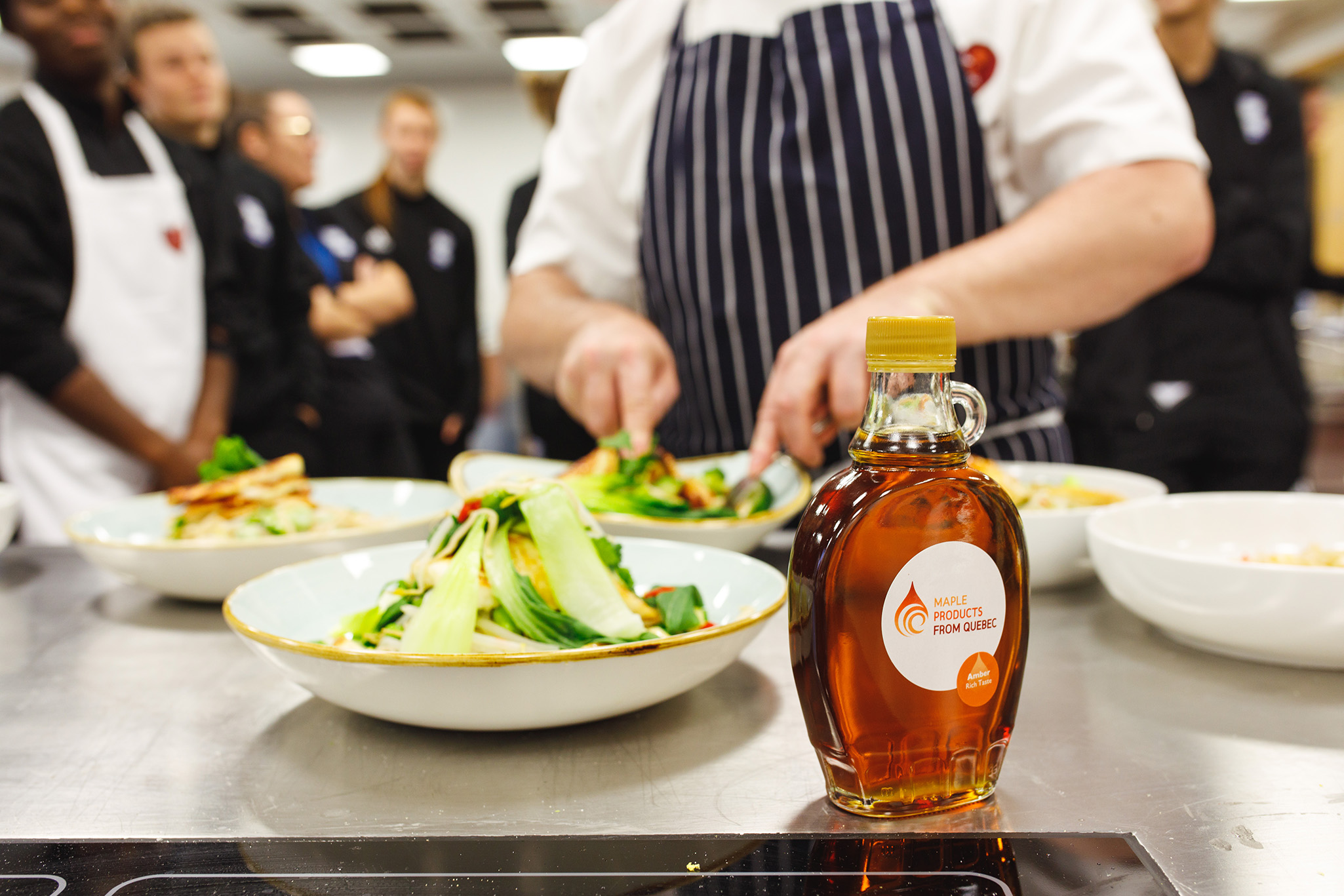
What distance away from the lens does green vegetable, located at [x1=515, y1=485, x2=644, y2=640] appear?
0.75 metres

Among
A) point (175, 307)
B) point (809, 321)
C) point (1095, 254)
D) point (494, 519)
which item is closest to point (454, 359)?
point (175, 307)

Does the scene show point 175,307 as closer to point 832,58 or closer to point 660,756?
point 832,58

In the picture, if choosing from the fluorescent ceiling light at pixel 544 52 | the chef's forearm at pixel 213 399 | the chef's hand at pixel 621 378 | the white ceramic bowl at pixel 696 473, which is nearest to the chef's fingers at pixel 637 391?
the chef's hand at pixel 621 378

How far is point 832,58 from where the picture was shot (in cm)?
150

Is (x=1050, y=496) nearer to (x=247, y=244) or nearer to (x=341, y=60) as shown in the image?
(x=247, y=244)

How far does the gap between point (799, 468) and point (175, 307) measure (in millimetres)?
1981

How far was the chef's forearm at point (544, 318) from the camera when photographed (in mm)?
1660

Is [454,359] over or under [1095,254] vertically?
under

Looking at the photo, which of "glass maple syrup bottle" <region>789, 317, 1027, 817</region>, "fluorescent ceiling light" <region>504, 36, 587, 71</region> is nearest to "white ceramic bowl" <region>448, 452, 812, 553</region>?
"glass maple syrup bottle" <region>789, 317, 1027, 817</region>

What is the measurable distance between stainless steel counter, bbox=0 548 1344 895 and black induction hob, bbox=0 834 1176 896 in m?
0.03

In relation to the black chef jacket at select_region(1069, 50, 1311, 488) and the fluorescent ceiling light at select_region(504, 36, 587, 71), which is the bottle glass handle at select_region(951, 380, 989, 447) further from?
the fluorescent ceiling light at select_region(504, 36, 587, 71)

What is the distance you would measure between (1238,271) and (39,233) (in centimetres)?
317

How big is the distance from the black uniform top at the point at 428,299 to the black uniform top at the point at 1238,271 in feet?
10.1

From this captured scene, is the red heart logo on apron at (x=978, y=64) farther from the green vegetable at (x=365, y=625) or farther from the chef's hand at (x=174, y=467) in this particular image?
the chef's hand at (x=174, y=467)
